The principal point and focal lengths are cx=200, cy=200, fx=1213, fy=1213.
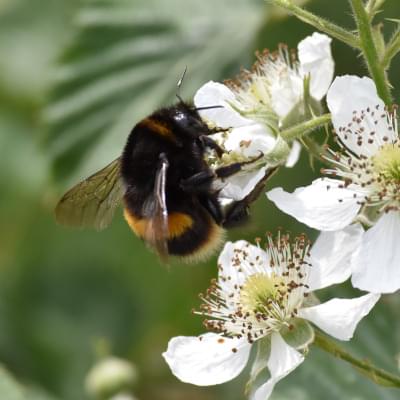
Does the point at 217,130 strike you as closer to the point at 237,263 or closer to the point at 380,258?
the point at 237,263

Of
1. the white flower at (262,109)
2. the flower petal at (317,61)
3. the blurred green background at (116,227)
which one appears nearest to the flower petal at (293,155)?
the white flower at (262,109)

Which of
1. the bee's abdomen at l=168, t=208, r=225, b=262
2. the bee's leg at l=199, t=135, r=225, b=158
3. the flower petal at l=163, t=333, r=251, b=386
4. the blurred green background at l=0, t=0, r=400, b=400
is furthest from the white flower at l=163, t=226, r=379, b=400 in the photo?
the blurred green background at l=0, t=0, r=400, b=400

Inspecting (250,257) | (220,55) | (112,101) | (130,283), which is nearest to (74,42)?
(112,101)

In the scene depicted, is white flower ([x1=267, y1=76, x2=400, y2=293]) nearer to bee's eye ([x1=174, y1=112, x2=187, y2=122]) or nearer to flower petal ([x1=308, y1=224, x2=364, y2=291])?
flower petal ([x1=308, y1=224, x2=364, y2=291])

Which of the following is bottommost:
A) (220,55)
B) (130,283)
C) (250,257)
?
(130,283)

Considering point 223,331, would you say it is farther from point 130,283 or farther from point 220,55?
point 130,283

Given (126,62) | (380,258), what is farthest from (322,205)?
(126,62)
